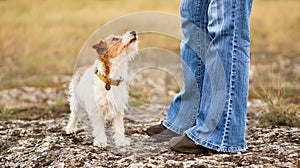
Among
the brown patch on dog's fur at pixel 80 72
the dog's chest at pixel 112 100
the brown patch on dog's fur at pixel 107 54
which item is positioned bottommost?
the dog's chest at pixel 112 100

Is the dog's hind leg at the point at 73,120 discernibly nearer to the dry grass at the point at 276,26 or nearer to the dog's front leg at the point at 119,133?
the dog's front leg at the point at 119,133

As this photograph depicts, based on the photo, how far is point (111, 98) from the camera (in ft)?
11.4

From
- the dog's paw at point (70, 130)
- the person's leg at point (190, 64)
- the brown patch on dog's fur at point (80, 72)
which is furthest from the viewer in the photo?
the dog's paw at point (70, 130)

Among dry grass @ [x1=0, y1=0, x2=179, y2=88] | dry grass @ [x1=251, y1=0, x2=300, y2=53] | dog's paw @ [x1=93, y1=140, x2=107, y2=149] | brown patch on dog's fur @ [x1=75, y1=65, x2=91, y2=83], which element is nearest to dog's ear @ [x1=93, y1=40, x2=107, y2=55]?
brown patch on dog's fur @ [x1=75, y1=65, x2=91, y2=83]

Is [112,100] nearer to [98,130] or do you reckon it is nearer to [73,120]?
[98,130]

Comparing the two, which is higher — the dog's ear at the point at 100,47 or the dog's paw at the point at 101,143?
the dog's ear at the point at 100,47

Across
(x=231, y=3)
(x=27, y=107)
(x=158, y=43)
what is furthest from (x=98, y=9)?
(x=231, y=3)

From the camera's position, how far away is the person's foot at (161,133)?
352cm

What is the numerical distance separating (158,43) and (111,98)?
701cm

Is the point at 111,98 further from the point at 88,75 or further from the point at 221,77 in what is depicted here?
the point at 221,77

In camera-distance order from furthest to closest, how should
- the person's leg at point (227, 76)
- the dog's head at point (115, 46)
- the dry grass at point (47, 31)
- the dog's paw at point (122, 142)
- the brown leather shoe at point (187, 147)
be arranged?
the dry grass at point (47, 31), the dog's paw at point (122, 142), the dog's head at point (115, 46), the brown leather shoe at point (187, 147), the person's leg at point (227, 76)

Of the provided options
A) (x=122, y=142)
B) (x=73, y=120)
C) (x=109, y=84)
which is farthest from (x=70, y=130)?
(x=109, y=84)

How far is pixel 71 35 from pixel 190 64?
8054 mm

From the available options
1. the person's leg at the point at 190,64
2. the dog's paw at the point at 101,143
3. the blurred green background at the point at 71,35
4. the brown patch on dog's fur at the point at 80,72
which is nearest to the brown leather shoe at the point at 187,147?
the person's leg at the point at 190,64
